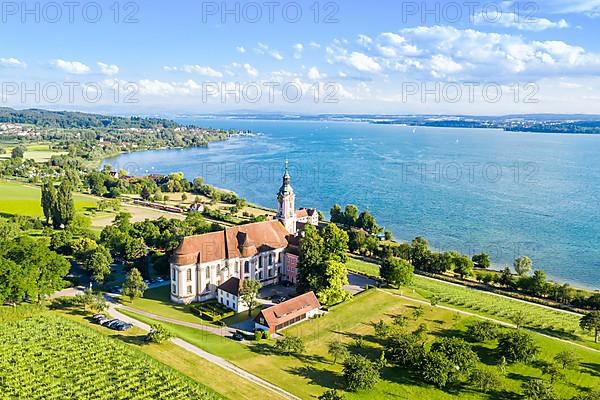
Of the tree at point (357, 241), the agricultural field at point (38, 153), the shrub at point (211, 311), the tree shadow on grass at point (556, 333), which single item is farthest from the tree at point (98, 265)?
the agricultural field at point (38, 153)

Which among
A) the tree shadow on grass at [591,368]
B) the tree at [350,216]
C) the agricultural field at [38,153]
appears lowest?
the tree shadow on grass at [591,368]

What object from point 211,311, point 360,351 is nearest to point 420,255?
point 360,351

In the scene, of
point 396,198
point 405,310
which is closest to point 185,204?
point 396,198

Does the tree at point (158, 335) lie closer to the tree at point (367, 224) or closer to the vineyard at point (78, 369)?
the vineyard at point (78, 369)

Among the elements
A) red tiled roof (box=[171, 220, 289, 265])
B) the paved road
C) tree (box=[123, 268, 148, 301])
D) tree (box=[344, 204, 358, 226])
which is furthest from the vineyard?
tree (box=[344, 204, 358, 226])

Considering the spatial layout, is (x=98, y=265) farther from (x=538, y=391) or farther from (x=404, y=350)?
(x=538, y=391)
